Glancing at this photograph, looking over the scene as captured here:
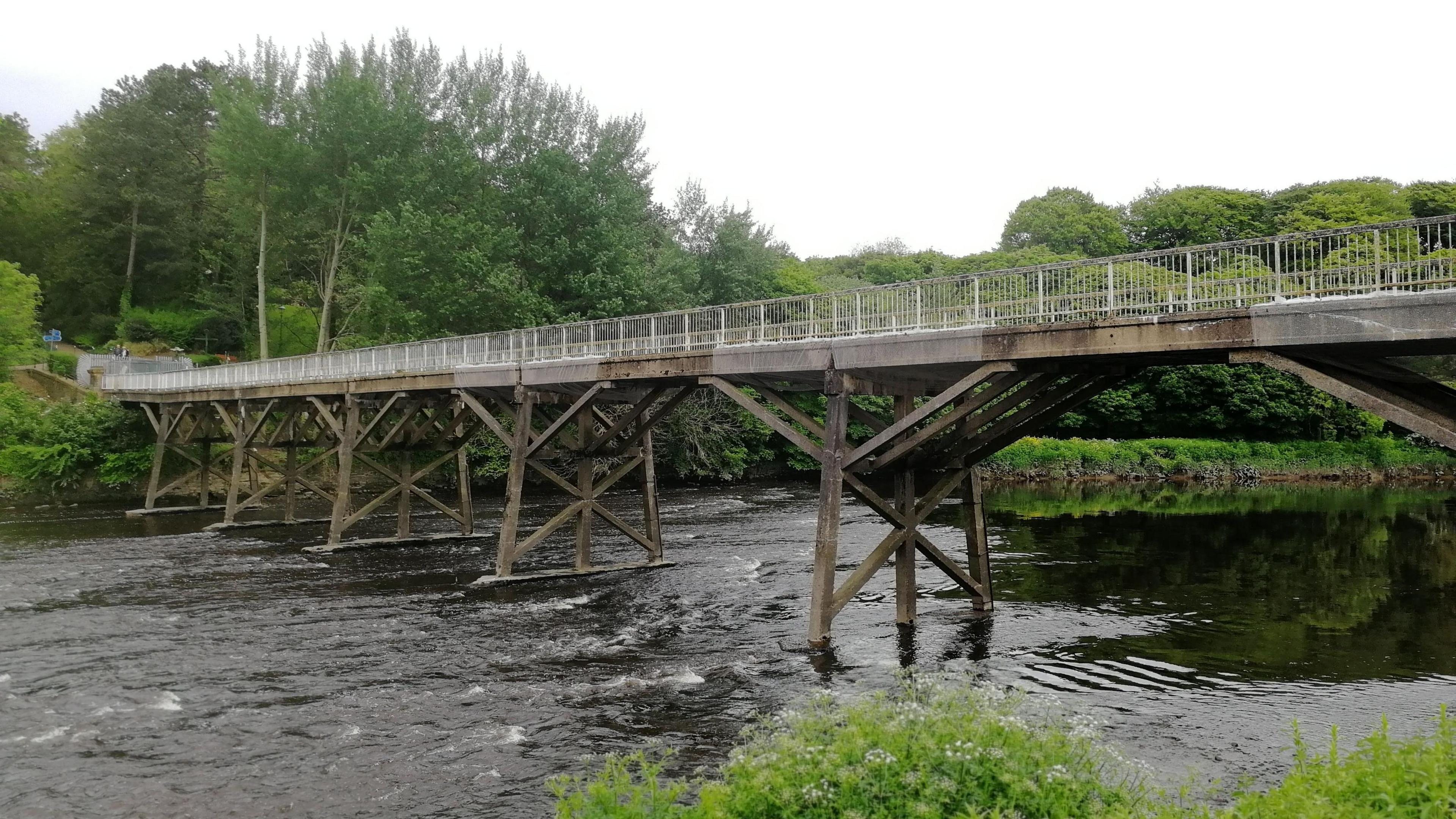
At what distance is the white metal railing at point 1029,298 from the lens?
9930 millimetres

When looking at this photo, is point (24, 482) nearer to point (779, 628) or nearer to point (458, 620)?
point (458, 620)

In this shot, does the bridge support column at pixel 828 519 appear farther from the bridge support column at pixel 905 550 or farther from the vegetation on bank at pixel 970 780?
the vegetation on bank at pixel 970 780

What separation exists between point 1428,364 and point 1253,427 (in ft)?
27.9

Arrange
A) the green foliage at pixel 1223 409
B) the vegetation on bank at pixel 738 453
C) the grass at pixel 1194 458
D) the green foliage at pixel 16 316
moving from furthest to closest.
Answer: the green foliage at pixel 1223 409 → the grass at pixel 1194 458 → the green foliage at pixel 16 316 → the vegetation on bank at pixel 738 453

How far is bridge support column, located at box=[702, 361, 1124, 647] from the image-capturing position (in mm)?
13781

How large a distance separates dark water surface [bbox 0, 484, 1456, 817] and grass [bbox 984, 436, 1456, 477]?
2418 centimetres

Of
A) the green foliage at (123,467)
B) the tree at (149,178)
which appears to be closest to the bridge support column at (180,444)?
the green foliage at (123,467)

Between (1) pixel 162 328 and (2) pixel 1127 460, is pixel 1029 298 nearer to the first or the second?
(2) pixel 1127 460

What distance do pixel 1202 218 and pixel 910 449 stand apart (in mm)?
65939

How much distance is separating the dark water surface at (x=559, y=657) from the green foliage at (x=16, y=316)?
22.0 m

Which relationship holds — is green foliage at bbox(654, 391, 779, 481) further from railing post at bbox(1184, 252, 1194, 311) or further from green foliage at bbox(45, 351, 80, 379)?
railing post at bbox(1184, 252, 1194, 311)

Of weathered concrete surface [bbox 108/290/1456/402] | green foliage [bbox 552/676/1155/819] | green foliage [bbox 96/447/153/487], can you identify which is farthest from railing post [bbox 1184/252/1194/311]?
green foliage [bbox 96/447/153/487]

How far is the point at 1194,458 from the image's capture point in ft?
168

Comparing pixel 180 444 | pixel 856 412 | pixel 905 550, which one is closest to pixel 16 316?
pixel 180 444
